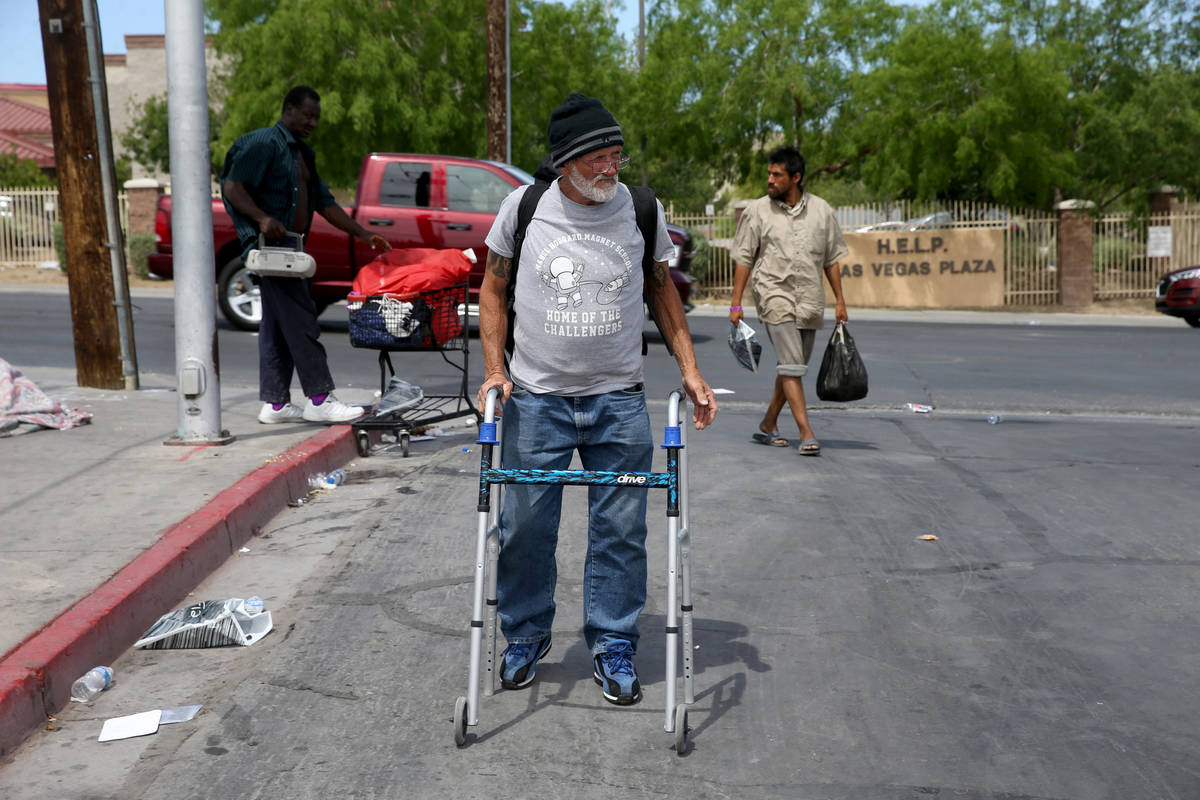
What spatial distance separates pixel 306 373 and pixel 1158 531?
5.08 meters

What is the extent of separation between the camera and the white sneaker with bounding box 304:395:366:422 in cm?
871

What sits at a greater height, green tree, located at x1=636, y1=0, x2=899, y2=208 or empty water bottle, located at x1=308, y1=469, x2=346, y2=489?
green tree, located at x1=636, y1=0, x2=899, y2=208

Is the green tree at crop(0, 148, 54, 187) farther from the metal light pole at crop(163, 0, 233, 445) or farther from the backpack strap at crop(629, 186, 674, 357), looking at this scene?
the backpack strap at crop(629, 186, 674, 357)

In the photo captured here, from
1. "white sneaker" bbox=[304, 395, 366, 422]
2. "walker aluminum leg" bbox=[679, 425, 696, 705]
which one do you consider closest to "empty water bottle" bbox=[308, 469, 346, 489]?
"white sneaker" bbox=[304, 395, 366, 422]

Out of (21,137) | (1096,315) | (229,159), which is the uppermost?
(21,137)

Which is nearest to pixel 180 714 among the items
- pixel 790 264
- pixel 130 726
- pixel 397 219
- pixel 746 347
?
pixel 130 726

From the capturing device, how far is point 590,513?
13.8 feet

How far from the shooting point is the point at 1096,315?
992 inches

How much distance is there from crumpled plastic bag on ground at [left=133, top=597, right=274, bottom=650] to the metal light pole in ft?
10.1

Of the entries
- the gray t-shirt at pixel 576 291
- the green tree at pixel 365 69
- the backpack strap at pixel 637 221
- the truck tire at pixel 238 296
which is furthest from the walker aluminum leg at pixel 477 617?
the green tree at pixel 365 69

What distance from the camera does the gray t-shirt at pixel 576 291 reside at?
4.06 m

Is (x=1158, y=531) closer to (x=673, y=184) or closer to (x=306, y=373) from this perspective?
(x=306, y=373)

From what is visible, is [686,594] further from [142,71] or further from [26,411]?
[142,71]

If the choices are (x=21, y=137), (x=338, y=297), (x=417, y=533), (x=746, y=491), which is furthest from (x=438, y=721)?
(x=21, y=137)
